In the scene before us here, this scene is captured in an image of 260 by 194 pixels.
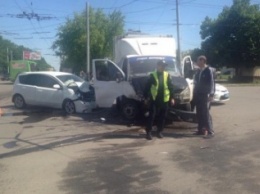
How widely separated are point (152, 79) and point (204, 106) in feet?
4.70

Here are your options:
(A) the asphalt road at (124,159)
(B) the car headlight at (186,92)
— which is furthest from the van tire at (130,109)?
(B) the car headlight at (186,92)

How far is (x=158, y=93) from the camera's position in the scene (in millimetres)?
9492

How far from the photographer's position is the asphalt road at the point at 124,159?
5798 millimetres

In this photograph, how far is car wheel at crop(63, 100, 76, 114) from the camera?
14414 millimetres

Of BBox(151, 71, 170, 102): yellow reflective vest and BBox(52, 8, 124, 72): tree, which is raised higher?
BBox(52, 8, 124, 72): tree

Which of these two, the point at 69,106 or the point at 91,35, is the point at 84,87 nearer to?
the point at 69,106

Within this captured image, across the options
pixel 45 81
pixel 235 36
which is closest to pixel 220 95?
pixel 45 81

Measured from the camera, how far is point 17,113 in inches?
585

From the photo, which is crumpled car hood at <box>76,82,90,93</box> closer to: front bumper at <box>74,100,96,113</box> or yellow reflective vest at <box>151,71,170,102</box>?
front bumper at <box>74,100,96,113</box>

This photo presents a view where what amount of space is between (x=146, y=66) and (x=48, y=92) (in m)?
4.56

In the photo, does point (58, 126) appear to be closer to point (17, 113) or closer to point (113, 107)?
point (113, 107)

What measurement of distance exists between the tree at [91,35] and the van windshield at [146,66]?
108 ft

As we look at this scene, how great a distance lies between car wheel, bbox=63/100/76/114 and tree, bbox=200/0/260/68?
38413mm

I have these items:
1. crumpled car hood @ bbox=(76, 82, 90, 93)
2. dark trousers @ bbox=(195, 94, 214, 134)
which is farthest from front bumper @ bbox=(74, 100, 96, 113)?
dark trousers @ bbox=(195, 94, 214, 134)
